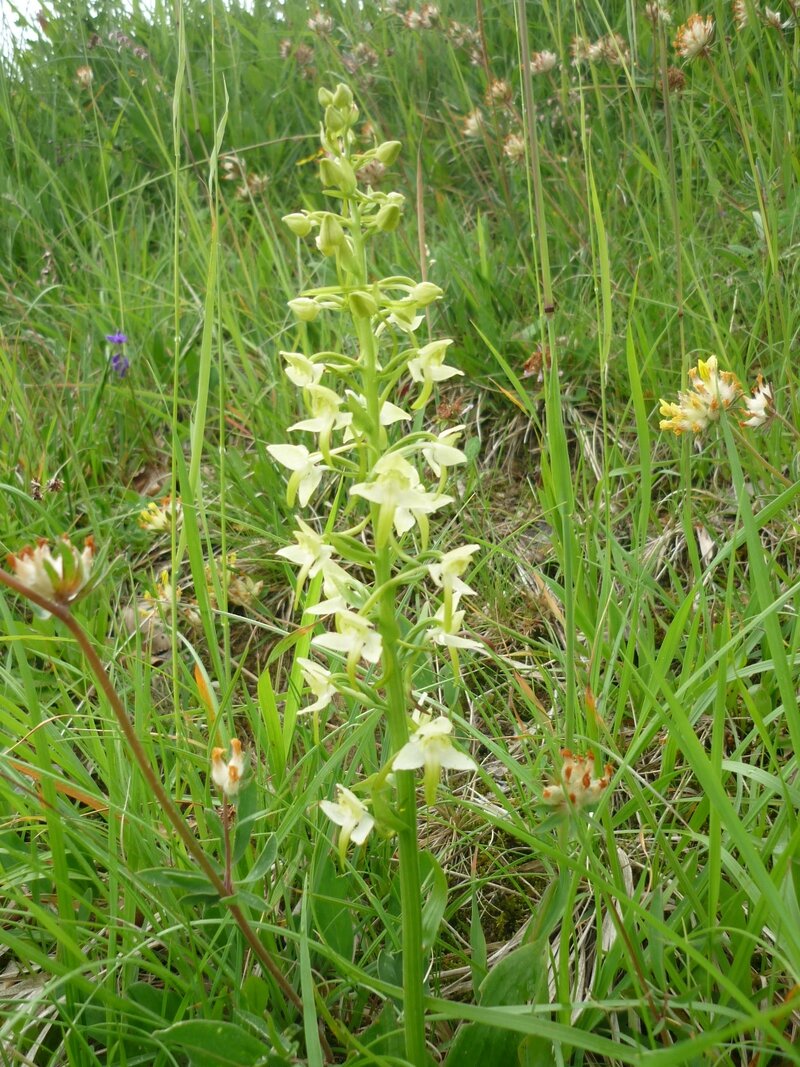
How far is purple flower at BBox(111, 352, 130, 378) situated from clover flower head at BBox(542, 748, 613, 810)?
2.28 metres

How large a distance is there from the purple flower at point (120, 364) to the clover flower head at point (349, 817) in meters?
2.14

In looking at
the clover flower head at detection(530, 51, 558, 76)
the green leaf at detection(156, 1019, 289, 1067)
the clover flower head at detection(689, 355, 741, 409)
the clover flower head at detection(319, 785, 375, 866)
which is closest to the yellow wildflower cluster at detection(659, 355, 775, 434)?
the clover flower head at detection(689, 355, 741, 409)

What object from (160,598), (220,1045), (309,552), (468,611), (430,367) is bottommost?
(468,611)

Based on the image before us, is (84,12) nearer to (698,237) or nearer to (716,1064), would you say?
(698,237)

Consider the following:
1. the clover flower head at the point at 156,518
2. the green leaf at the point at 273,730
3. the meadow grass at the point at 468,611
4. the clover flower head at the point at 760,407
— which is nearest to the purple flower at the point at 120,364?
the meadow grass at the point at 468,611

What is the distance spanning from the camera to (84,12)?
181 inches

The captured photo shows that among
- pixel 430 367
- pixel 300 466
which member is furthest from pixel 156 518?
pixel 430 367

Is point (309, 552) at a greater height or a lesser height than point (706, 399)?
greater

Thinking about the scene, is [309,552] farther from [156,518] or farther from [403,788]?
[156,518]

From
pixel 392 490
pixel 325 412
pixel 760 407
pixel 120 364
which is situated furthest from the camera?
pixel 120 364

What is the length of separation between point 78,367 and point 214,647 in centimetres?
202

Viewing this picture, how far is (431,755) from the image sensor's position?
109 cm

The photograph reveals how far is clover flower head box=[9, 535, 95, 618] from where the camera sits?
859 millimetres

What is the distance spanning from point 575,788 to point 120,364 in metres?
2.34
